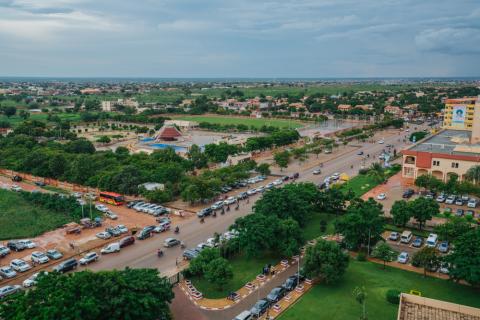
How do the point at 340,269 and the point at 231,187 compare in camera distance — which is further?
the point at 231,187

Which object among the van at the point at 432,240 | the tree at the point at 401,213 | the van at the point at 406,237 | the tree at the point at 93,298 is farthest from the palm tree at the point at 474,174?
the tree at the point at 93,298

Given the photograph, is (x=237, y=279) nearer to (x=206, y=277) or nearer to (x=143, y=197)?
(x=206, y=277)

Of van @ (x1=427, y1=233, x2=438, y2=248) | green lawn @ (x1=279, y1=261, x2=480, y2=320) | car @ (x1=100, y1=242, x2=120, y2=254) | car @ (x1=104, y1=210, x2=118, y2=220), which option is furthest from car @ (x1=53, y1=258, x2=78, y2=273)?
van @ (x1=427, y1=233, x2=438, y2=248)

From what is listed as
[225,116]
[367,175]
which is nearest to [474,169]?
[367,175]

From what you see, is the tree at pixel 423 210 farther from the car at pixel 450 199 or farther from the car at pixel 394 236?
the car at pixel 450 199

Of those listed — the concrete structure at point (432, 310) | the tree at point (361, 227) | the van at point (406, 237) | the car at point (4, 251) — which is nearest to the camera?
the concrete structure at point (432, 310)

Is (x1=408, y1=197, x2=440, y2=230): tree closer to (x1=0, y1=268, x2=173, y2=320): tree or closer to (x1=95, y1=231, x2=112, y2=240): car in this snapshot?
(x1=0, y1=268, x2=173, y2=320): tree
